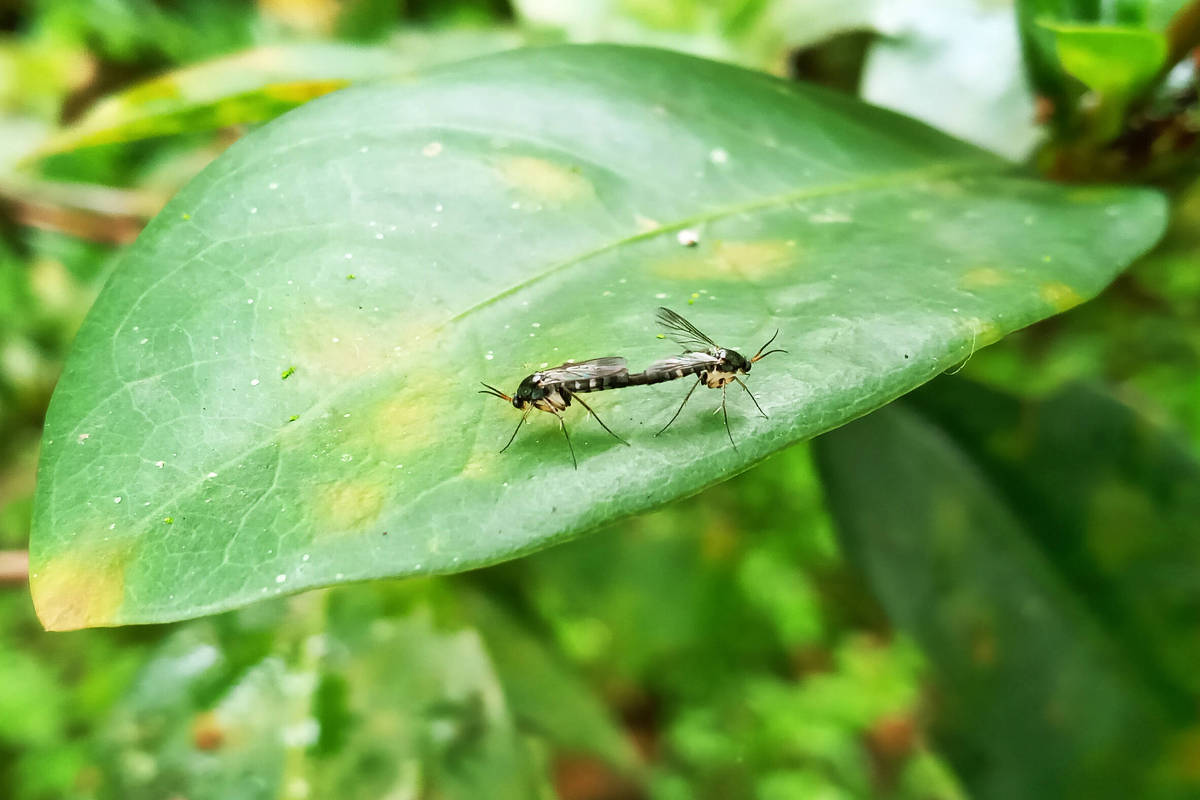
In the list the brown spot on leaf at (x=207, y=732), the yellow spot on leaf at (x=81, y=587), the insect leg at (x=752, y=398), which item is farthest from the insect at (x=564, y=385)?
the brown spot on leaf at (x=207, y=732)

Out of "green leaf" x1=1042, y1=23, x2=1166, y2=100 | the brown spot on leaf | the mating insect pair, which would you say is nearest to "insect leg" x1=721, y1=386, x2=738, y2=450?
the mating insect pair

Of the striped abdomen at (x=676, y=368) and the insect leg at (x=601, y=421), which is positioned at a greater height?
the striped abdomen at (x=676, y=368)

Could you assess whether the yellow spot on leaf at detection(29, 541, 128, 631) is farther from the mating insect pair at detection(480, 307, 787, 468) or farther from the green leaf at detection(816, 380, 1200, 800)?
the green leaf at detection(816, 380, 1200, 800)

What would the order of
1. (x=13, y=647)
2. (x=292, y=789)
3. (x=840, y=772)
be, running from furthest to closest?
1. (x=13, y=647)
2. (x=840, y=772)
3. (x=292, y=789)

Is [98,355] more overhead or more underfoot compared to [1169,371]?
more overhead

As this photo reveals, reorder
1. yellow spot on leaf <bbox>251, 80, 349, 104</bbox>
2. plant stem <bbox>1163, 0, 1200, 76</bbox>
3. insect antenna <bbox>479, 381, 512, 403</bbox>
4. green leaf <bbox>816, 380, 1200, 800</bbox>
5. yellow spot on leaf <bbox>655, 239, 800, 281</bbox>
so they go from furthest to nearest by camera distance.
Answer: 1. green leaf <bbox>816, 380, 1200, 800</bbox>
2. yellow spot on leaf <bbox>251, 80, 349, 104</bbox>
3. plant stem <bbox>1163, 0, 1200, 76</bbox>
4. yellow spot on leaf <bbox>655, 239, 800, 281</bbox>
5. insect antenna <bbox>479, 381, 512, 403</bbox>

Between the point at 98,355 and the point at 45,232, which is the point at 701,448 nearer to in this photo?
the point at 98,355

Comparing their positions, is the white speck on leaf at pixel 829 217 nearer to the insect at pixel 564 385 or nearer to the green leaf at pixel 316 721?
the insect at pixel 564 385

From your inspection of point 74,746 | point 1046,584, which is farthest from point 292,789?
point 74,746
